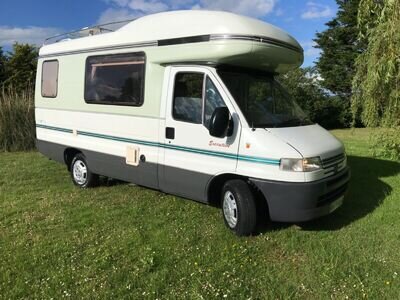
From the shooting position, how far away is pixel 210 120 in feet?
18.6

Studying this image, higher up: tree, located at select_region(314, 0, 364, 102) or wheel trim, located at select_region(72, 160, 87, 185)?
tree, located at select_region(314, 0, 364, 102)

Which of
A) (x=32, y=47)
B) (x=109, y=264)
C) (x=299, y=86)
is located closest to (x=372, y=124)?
(x=109, y=264)

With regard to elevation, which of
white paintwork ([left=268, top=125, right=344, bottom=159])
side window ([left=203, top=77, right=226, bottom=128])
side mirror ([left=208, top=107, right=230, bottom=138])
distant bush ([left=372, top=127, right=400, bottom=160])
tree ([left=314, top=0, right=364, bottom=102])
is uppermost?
tree ([left=314, top=0, right=364, bottom=102])

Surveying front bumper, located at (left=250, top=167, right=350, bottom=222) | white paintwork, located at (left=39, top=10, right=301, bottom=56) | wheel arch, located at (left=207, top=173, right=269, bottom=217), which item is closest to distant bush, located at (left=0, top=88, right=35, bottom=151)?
white paintwork, located at (left=39, top=10, right=301, bottom=56)

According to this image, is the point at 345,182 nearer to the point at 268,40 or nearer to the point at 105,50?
the point at 268,40

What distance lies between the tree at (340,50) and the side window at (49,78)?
795 inches

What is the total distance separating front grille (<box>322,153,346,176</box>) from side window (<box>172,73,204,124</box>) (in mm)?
1739

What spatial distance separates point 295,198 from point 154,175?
7.78ft

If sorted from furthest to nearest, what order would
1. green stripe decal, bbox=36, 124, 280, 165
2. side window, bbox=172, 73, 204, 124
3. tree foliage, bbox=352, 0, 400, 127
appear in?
1. tree foliage, bbox=352, 0, 400, 127
2. side window, bbox=172, 73, 204, 124
3. green stripe decal, bbox=36, 124, 280, 165

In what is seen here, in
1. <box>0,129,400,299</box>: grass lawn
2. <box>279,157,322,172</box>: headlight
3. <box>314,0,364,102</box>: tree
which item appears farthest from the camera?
<box>314,0,364,102</box>: tree

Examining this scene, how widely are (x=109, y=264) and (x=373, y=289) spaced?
2.71 m

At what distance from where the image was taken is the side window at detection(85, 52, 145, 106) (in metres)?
7.00

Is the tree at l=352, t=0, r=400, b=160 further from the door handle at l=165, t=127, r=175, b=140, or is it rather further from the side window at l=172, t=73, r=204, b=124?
the door handle at l=165, t=127, r=175, b=140

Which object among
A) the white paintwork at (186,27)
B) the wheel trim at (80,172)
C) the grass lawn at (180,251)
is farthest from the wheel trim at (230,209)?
the wheel trim at (80,172)
